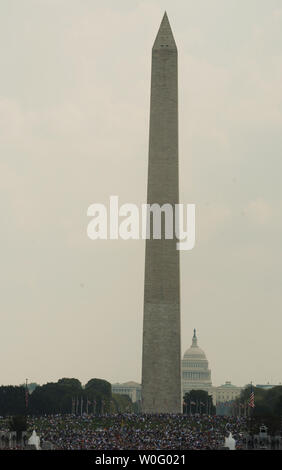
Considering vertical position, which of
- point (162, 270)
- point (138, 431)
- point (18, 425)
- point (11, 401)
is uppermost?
point (162, 270)

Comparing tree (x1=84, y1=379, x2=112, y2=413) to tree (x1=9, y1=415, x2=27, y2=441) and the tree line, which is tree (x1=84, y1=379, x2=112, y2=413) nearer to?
the tree line

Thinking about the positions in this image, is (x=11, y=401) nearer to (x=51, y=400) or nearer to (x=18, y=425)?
(x=51, y=400)

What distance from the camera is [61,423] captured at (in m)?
85.0

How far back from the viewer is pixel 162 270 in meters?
94.8

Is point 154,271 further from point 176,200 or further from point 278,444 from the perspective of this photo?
point 278,444

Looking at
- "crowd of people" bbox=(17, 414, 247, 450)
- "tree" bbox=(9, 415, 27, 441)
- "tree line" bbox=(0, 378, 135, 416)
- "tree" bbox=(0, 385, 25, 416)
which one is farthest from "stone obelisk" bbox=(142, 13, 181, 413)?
"tree" bbox=(0, 385, 25, 416)

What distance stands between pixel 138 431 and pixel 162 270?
58.9ft

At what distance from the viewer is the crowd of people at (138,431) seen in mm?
71625

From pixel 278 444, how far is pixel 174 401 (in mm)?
16967

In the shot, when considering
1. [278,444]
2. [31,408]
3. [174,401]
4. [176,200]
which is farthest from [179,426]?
[31,408]

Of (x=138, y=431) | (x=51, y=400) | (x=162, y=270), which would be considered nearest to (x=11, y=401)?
(x=51, y=400)

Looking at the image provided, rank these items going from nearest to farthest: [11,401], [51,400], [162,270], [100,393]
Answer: [162,270] → [11,401] → [51,400] → [100,393]

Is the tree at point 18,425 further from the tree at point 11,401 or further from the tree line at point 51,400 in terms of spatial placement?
the tree at point 11,401

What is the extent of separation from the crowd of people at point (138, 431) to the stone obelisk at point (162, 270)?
22.6 ft
